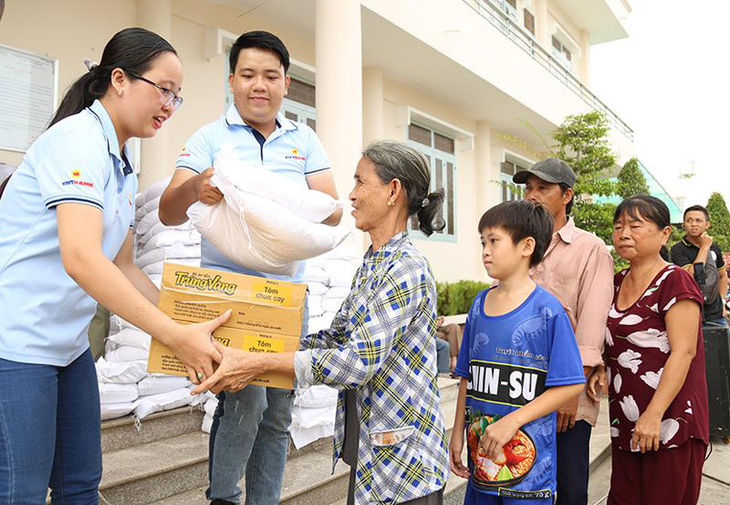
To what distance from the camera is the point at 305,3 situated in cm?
582

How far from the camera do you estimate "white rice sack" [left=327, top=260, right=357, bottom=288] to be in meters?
4.00

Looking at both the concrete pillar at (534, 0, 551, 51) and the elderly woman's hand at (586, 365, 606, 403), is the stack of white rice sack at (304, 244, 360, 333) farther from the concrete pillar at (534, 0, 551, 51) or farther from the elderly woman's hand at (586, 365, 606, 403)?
the concrete pillar at (534, 0, 551, 51)

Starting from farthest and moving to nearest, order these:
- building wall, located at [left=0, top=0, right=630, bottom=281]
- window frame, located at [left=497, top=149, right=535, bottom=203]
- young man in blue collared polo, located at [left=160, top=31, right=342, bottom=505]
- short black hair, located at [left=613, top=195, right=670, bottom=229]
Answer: window frame, located at [left=497, top=149, right=535, bottom=203] → building wall, located at [left=0, top=0, right=630, bottom=281] → short black hair, located at [left=613, top=195, right=670, bottom=229] → young man in blue collared polo, located at [left=160, top=31, right=342, bottom=505]

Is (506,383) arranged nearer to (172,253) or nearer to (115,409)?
(115,409)

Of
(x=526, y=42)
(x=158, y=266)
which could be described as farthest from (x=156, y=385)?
(x=526, y=42)

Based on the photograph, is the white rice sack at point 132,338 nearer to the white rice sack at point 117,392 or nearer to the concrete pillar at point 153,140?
the white rice sack at point 117,392

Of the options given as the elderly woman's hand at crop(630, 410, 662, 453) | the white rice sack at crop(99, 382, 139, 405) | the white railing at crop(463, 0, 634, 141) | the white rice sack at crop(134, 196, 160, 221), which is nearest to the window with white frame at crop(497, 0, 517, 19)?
the white railing at crop(463, 0, 634, 141)

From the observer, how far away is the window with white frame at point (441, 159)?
29.3ft

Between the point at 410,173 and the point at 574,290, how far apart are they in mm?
947

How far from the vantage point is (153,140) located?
16.8 feet

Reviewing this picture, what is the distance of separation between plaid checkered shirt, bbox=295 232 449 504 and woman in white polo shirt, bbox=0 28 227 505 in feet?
1.13

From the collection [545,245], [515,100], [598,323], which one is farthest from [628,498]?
[515,100]

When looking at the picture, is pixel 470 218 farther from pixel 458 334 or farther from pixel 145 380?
pixel 145 380

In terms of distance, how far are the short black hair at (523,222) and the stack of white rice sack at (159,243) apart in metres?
2.19
